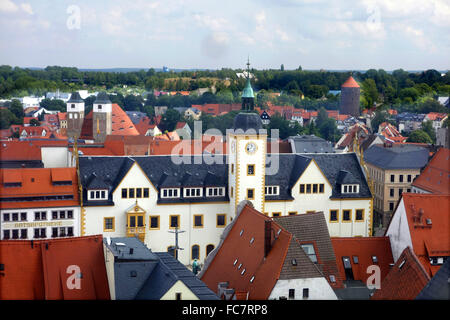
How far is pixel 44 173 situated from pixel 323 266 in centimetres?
1218

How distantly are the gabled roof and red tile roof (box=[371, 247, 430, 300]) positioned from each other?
2462 millimetres

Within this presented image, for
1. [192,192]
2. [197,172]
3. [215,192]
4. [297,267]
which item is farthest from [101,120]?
[297,267]

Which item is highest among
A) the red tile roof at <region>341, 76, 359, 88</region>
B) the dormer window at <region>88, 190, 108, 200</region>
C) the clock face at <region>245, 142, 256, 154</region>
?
the red tile roof at <region>341, 76, 359, 88</region>

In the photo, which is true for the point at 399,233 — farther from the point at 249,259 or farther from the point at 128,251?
the point at 128,251

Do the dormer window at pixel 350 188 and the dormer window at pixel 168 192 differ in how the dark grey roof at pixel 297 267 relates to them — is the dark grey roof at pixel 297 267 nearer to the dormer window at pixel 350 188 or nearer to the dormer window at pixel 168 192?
the dormer window at pixel 168 192

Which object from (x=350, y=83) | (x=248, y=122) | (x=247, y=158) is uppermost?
(x=350, y=83)

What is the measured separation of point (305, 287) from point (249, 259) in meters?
2.33

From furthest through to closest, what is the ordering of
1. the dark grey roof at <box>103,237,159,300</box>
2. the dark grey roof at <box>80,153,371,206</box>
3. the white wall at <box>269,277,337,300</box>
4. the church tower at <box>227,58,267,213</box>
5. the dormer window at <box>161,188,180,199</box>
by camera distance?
the church tower at <box>227,58,267,213</box>, the dormer window at <box>161,188,180,199</box>, the dark grey roof at <box>80,153,371,206</box>, the white wall at <box>269,277,337,300</box>, the dark grey roof at <box>103,237,159,300</box>

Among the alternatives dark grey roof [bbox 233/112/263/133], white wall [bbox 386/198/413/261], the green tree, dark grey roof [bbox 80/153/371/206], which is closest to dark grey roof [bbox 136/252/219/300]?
white wall [bbox 386/198/413/261]

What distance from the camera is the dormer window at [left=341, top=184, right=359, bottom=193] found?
2631 centimetres

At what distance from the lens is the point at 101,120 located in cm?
5459

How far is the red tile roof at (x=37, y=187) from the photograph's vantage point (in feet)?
74.8

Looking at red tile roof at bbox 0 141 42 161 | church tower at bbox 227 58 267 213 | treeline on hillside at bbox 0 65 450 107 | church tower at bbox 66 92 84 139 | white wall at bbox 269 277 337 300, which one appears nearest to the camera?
white wall at bbox 269 277 337 300

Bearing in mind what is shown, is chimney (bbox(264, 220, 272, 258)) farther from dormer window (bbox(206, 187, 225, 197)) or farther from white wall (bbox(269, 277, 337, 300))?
dormer window (bbox(206, 187, 225, 197))
